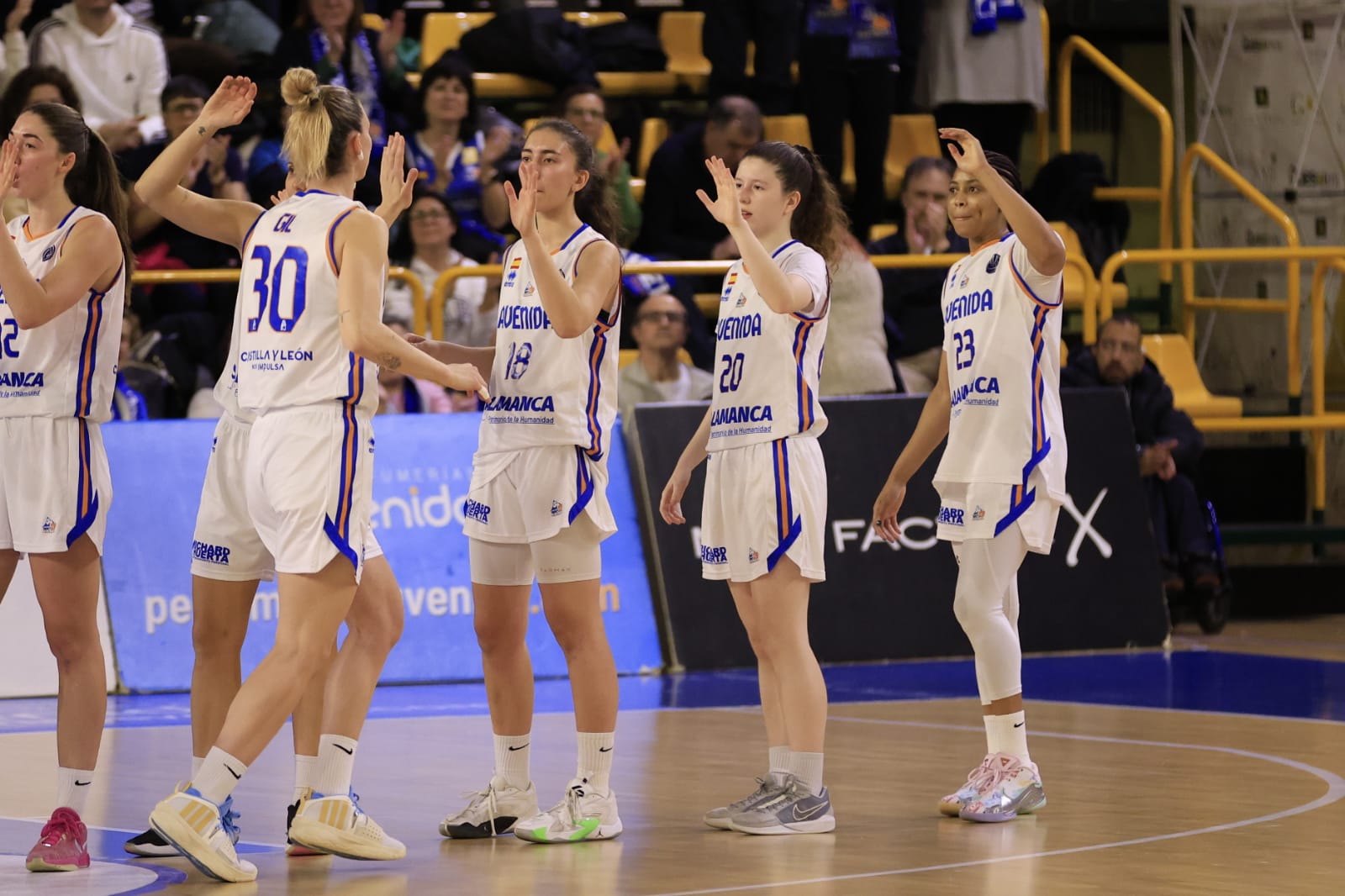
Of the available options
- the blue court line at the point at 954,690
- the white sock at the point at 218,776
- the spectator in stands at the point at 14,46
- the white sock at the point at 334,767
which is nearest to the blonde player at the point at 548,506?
the white sock at the point at 334,767

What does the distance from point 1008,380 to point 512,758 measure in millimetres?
1968

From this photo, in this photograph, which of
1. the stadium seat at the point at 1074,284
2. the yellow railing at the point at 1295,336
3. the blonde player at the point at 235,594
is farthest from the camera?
the stadium seat at the point at 1074,284

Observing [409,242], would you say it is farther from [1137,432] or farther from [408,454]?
[1137,432]

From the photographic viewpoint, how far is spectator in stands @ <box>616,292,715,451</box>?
36.6 feet

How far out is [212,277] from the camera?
1045cm

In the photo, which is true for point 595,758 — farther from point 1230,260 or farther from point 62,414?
point 1230,260

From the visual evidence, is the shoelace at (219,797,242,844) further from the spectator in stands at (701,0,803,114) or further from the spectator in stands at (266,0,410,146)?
the spectator in stands at (701,0,803,114)

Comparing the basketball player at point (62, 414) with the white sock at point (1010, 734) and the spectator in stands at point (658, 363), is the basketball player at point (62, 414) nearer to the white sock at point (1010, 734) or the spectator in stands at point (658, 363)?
the white sock at point (1010, 734)

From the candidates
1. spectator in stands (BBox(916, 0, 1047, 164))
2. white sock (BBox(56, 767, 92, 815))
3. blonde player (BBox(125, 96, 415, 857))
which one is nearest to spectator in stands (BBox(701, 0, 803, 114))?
spectator in stands (BBox(916, 0, 1047, 164))

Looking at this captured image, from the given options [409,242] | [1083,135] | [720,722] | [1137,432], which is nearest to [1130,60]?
[1083,135]

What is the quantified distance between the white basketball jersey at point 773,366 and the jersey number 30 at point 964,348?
55 cm

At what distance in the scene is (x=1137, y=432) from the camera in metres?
11.8

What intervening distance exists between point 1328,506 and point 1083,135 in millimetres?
4140

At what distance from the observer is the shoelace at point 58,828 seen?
5488mm
